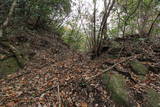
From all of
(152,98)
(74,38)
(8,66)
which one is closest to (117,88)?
(152,98)

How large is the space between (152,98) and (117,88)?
0.84 metres

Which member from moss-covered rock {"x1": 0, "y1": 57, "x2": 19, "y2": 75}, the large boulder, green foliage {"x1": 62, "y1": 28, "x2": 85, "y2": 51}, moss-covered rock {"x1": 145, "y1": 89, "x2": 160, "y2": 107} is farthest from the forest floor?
green foliage {"x1": 62, "y1": 28, "x2": 85, "y2": 51}

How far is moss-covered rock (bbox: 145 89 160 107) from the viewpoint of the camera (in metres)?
2.82

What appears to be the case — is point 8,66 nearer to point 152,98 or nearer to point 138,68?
point 138,68

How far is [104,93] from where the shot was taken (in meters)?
3.30

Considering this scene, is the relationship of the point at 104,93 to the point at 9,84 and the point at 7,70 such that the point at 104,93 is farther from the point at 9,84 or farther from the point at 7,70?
the point at 7,70

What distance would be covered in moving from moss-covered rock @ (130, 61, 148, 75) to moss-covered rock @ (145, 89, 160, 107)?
3.06 ft

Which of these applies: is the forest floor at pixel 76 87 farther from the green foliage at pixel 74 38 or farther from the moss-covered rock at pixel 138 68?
the green foliage at pixel 74 38

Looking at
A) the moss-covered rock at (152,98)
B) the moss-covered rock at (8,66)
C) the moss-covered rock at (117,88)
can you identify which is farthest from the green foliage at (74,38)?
the moss-covered rock at (152,98)

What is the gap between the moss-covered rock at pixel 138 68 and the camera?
13.4ft

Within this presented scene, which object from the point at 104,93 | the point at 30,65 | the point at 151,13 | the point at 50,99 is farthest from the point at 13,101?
the point at 151,13

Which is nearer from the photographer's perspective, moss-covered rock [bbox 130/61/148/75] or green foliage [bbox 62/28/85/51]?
moss-covered rock [bbox 130/61/148/75]

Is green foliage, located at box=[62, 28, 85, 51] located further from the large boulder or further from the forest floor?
the forest floor

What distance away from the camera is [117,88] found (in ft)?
10.7
